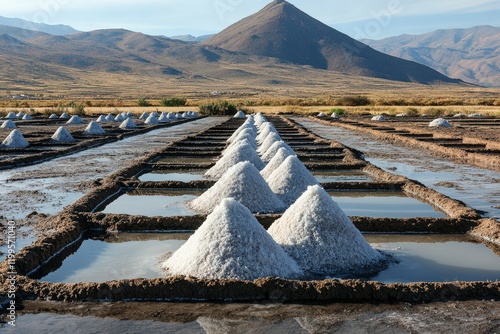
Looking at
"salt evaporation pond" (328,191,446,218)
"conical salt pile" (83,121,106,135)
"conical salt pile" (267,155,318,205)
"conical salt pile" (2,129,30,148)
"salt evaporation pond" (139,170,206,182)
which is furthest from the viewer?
"conical salt pile" (83,121,106,135)

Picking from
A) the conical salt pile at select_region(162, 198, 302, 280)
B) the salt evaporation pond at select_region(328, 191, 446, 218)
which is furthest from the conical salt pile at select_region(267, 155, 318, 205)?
the conical salt pile at select_region(162, 198, 302, 280)

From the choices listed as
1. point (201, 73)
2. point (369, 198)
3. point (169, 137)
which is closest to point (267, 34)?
point (201, 73)

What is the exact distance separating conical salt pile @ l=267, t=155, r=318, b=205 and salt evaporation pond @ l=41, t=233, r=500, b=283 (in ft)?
5.42

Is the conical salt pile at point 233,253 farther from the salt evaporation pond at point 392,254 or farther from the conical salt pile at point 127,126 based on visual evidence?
the conical salt pile at point 127,126

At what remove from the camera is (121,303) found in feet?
13.3

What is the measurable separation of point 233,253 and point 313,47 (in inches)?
6161

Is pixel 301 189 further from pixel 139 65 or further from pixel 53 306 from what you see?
pixel 139 65

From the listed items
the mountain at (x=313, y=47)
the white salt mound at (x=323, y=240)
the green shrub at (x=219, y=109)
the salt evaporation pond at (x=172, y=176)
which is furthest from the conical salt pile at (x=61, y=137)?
the mountain at (x=313, y=47)

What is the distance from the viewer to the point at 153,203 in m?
8.01

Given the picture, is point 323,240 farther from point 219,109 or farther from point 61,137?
point 219,109

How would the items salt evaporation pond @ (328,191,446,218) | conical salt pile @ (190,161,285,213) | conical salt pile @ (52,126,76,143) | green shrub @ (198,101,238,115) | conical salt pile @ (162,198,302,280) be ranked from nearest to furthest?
conical salt pile @ (162,198,302,280) → conical salt pile @ (190,161,285,213) → salt evaporation pond @ (328,191,446,218) → conical salt pile @ (52,126,76,143) → green shrub @ (198,101,238,115)

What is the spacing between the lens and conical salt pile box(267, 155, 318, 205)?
7762mm

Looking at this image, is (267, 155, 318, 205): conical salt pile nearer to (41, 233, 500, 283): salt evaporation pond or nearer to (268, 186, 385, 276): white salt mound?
(41, 233, 500, 283): salt evaporation pond

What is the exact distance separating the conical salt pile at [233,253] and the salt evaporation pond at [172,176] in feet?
17.9
